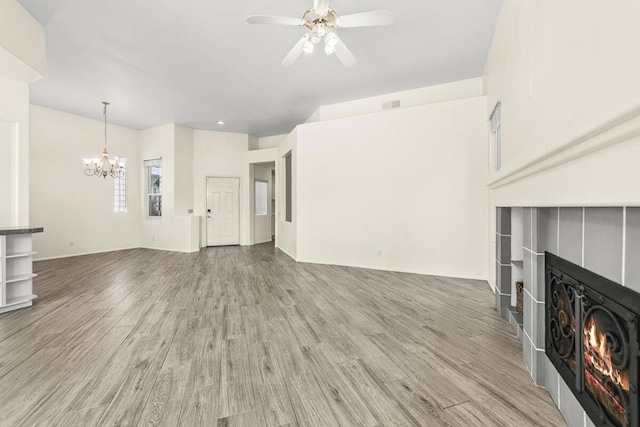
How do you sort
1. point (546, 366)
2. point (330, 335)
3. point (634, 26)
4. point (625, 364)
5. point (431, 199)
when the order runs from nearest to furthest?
1. point (634, 26)
2. point (625, 364)
3. point (546, 366)
4. point (330, 335)
5. point (431, 199)

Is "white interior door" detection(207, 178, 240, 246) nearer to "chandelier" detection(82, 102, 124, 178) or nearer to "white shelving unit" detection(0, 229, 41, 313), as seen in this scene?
"chandelier" detection(82, 102, 124, 178)

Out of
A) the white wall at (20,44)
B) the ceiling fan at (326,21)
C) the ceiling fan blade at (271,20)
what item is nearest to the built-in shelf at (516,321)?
the ceiling fan at (326,21)

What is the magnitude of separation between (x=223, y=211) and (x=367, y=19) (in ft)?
22.2

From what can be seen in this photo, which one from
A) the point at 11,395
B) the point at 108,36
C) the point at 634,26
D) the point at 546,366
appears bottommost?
the point at 11,395

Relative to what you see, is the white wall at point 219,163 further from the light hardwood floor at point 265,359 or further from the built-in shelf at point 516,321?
the built-in shelf at point 516,321

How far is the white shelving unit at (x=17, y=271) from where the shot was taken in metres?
3.08

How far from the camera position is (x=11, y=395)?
1.69 m

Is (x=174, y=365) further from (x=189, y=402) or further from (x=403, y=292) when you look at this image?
(x=403, y=292)

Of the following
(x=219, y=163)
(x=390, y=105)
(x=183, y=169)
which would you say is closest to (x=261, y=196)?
(x=219, y=163)

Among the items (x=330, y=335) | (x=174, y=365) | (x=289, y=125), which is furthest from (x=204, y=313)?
(x=289, y=125)

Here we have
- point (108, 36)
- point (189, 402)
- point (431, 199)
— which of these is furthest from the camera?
point (431, 199)

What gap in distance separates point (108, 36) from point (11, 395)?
153 inches

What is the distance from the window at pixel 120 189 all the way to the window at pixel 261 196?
3.57 metres

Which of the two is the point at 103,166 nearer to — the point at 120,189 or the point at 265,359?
the point at 120,189
